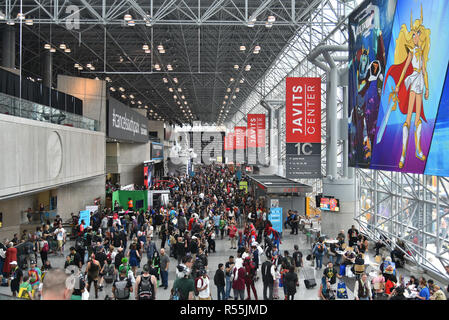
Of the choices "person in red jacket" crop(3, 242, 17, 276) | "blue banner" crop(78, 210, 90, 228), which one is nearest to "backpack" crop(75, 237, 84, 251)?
"person in red jacket" crop(3, 242, 17, 276)

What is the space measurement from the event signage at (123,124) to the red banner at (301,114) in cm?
1164

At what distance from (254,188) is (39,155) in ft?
53.6

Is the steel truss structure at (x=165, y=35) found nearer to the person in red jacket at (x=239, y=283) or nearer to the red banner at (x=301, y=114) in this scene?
the red banner at (x=301, y=114)

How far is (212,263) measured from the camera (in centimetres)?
1348

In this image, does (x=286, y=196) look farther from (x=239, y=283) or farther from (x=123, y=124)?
(x=123, y=124)

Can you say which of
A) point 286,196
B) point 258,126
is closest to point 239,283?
point 286,196

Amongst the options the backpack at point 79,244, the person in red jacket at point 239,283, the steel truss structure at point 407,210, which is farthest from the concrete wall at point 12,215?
the steel truss structure at point 407,210

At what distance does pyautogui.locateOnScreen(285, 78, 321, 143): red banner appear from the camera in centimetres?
1689

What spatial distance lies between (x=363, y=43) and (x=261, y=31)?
51.5ft

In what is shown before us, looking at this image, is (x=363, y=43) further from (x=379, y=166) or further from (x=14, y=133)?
(x=14, y=133)

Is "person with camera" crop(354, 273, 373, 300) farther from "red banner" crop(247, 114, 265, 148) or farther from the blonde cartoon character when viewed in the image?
"red banner" crop(247, 114, 265, 148)

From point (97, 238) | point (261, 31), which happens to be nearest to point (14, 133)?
point (97, 238)

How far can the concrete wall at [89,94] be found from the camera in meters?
22.6
